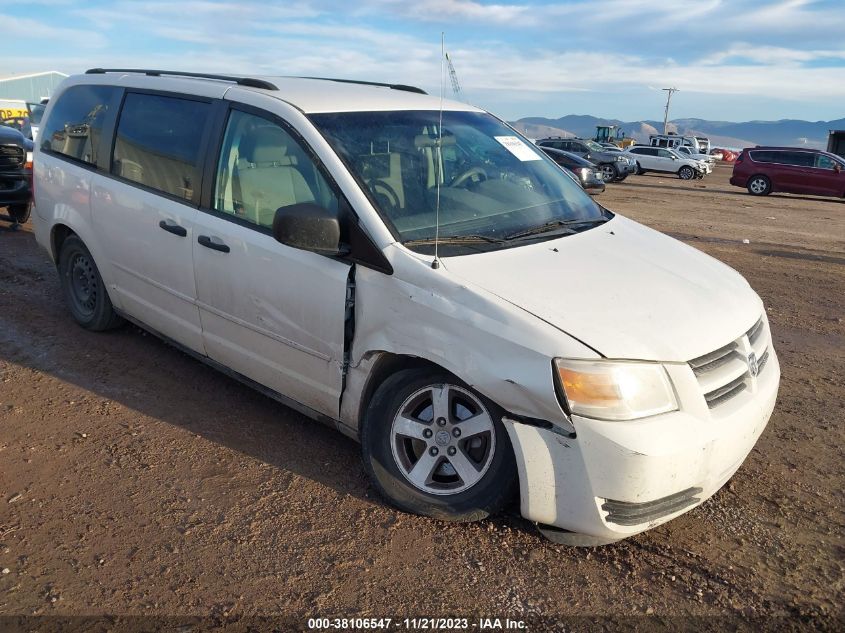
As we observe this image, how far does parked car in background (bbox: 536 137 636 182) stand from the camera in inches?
1171

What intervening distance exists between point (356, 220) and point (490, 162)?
43.3 inches

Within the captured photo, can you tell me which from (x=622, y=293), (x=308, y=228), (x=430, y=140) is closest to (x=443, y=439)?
(x=622, y=293)

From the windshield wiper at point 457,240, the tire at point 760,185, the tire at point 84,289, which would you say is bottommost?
the tire at point 760,185

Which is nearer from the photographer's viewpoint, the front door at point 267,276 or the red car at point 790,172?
the front door at point 267,276

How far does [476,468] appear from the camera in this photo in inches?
123

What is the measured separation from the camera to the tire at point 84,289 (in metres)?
5.20

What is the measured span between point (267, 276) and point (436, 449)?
1.21m

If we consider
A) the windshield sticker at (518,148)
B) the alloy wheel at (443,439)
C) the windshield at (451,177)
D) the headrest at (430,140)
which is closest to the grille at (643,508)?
the alloy wheel at (443,439)

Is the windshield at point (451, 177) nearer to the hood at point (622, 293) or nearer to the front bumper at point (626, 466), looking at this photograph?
the hood at point (622, 293)

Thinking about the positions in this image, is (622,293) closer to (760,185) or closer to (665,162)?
(760,185)

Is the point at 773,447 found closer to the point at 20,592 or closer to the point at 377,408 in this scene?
the point at 377,408

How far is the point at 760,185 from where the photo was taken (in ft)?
80.2

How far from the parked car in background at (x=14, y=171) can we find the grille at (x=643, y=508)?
8.85 metres

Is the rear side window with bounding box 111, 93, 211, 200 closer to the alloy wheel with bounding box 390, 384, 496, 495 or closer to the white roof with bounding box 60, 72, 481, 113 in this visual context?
the white roof with bounding box 60, 72, 481, 113
